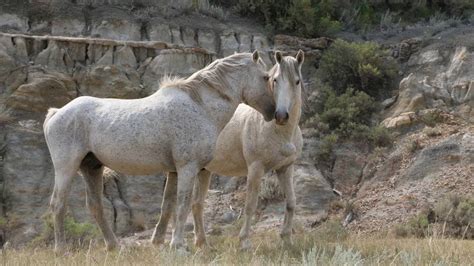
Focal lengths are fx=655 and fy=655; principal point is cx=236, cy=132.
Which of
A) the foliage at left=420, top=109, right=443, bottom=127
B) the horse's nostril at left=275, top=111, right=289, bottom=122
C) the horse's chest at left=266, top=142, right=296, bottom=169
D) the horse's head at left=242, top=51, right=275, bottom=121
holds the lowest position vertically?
the foliage at left=420, top=109, right=443, bottom=127

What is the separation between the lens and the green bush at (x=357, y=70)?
21359mm

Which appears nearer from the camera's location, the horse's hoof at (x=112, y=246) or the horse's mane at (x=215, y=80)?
the horse's mane at (x=215, y=80)

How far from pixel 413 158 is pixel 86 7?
42.0 ft

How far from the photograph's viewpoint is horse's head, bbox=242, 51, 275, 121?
9.07m

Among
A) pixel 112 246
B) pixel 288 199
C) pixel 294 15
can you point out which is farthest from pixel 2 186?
pixel 294 15

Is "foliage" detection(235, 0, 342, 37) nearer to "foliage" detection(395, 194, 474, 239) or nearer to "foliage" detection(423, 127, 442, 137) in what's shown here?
"foliage" detection(423, 127, 442, 137)

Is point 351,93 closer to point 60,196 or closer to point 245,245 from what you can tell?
point 245,245

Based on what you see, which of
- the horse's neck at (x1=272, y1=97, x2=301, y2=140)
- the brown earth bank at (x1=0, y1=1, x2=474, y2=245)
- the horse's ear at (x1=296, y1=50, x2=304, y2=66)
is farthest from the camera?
the brown earth bank at (x1=0, y1=1, x2=474, y2=245)

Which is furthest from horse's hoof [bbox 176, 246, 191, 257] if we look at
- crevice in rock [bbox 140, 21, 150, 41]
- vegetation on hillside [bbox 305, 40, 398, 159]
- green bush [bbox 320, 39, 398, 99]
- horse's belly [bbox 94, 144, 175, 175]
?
crevice in rock [bbox 140, 21, 150, 41]

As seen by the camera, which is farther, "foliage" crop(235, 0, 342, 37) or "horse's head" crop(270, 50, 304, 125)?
"foliage" crop(235, 0, 342, 37)

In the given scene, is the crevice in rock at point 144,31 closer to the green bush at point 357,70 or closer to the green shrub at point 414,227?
the green bush at point 357,70

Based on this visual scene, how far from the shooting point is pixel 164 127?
28.2ft

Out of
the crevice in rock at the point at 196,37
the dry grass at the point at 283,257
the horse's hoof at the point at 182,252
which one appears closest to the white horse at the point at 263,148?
the dry grass at the point at 283,257

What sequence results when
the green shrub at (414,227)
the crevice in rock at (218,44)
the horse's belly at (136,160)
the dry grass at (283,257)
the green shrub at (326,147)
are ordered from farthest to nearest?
the crevice in rock at (218,44) < the green shrub at (326,147) < the green shrub at (414,227) < the horse's belly at (136,160) < the dry grass at (283,257)
